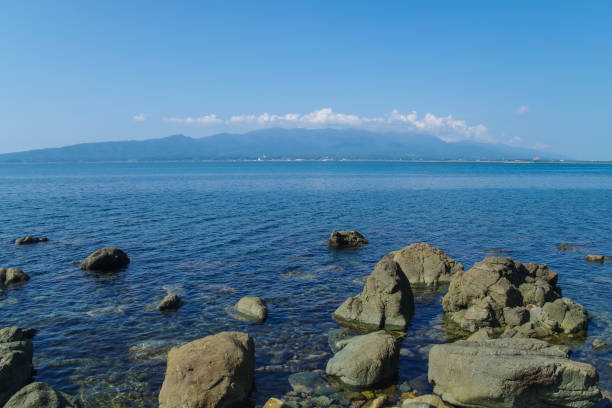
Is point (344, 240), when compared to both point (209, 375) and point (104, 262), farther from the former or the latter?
point (209, 375)

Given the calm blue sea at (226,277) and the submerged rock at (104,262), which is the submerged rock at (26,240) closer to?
the calm blue sea at (226,277)

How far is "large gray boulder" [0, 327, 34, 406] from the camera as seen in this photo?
14.7m

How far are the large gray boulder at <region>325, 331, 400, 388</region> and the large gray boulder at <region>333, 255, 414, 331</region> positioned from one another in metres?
4.44

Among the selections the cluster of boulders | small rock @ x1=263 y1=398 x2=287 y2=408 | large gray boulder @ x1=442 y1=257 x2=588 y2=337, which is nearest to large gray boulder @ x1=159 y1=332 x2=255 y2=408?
small rock @ x1=263 y1=398 x2=287 y2=408

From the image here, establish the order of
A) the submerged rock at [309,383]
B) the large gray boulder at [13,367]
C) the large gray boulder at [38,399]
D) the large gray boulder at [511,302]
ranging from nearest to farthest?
the large gray boulder at [38,399] → the large gray boulder at [13,367] → the submerged rock at [309,383] → the large gray boulder at [511,302]

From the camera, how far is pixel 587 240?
141 ft

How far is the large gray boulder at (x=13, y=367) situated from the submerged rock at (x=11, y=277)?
13048 mm

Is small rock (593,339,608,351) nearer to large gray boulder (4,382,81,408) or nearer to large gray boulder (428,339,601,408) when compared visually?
large gray boulder (428,339,601,408)

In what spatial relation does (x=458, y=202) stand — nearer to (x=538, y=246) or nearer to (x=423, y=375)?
(x=538, y=246)

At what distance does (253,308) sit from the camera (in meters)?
23.1

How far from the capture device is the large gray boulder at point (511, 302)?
68.9 feet

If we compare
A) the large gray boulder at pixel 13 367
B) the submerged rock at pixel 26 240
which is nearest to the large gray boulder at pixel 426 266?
the large gray boulder at pixel 13 367

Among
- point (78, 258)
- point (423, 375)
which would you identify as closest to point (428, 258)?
point (423, 375)

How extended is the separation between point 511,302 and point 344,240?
63.1ft
